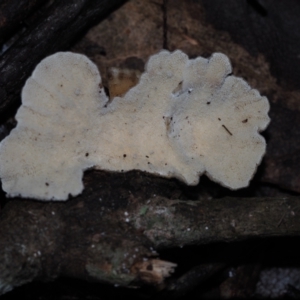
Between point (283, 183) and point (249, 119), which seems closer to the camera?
point (249, 119)

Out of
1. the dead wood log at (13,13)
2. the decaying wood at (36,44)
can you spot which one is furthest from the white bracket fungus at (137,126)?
the dead wood log at (13,13)

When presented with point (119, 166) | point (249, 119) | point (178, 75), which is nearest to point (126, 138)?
point (119, 166)

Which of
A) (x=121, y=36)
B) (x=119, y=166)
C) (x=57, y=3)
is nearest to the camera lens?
(x=119, y=166)

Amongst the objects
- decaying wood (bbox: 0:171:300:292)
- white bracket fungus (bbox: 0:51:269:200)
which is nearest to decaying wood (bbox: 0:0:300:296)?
decaying wood (bbox: 0:171:300:292)

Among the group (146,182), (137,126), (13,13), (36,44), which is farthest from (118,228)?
(13,13)

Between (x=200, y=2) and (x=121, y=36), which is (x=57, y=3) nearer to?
(x=121, y=36)

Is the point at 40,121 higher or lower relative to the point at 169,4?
higher
